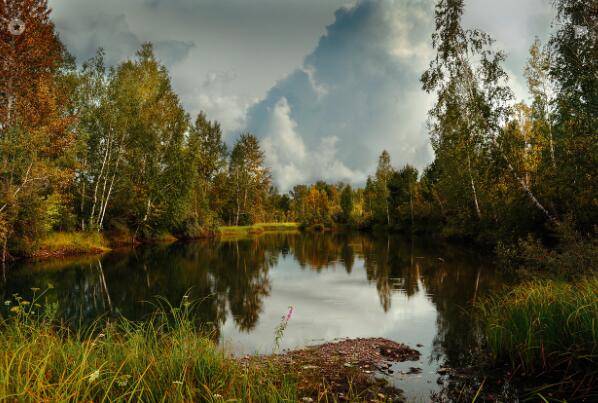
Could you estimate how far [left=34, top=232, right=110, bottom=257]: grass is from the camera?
28938 millimetres

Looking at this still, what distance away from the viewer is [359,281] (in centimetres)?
2220

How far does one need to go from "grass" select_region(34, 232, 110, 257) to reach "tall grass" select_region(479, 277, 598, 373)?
1172 inches

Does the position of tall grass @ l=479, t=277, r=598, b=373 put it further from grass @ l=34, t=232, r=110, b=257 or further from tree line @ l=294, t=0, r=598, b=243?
grass @ l=34, t=232, r=110, b=257

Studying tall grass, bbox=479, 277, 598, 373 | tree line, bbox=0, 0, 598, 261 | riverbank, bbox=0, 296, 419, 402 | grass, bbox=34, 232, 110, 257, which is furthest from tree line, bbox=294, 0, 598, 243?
grass, bbox=34, 232, 110, 257

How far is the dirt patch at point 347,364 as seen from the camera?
7234 millimetres

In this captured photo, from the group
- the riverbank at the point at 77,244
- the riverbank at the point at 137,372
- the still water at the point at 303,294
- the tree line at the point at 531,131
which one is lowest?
the still water at the point at 303,294

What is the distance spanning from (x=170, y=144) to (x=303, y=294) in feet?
97.4

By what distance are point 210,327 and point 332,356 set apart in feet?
13.5

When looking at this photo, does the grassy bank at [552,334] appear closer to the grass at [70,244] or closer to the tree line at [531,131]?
the tree line at [531,131]

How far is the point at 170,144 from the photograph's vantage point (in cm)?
4306

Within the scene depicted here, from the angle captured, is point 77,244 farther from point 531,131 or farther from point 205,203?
point 531,131

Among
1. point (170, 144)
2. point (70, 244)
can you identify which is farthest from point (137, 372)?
point (170, 144)

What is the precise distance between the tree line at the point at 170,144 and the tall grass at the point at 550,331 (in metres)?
7.88

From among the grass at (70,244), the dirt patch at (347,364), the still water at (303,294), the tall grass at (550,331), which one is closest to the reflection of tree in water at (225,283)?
the still water at (303,294)
